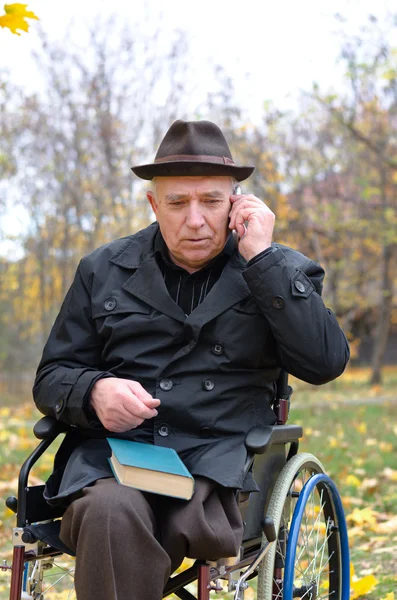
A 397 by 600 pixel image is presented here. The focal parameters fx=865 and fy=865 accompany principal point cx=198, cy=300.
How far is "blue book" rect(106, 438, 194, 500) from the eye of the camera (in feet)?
7.29

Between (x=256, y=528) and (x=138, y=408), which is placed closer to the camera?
(x=138, y=408)

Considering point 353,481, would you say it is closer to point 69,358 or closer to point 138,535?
point 69,358

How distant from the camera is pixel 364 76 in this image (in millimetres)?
11375

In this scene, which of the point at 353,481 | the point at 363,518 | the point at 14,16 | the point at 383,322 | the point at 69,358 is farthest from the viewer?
the point at 383,322

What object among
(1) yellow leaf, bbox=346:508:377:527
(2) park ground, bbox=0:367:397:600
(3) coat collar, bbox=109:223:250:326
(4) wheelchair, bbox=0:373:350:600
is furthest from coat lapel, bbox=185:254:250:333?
(1) yellow leaf, bbox=346:508:377:527

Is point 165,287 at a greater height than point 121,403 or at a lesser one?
greater

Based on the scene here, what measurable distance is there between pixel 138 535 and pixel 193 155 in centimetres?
114

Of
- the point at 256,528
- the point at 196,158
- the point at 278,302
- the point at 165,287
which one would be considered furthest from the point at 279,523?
the point at 196,158

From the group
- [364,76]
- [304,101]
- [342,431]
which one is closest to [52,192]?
[304,101]

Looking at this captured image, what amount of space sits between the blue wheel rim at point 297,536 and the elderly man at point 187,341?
20 cm

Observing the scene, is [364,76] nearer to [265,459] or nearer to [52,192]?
[52,192]

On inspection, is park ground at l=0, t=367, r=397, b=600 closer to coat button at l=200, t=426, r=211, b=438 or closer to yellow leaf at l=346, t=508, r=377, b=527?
yellow leaf at l=346, t=508, r=377, b=527

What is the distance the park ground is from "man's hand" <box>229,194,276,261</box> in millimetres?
1419

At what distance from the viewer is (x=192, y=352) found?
2566mm
